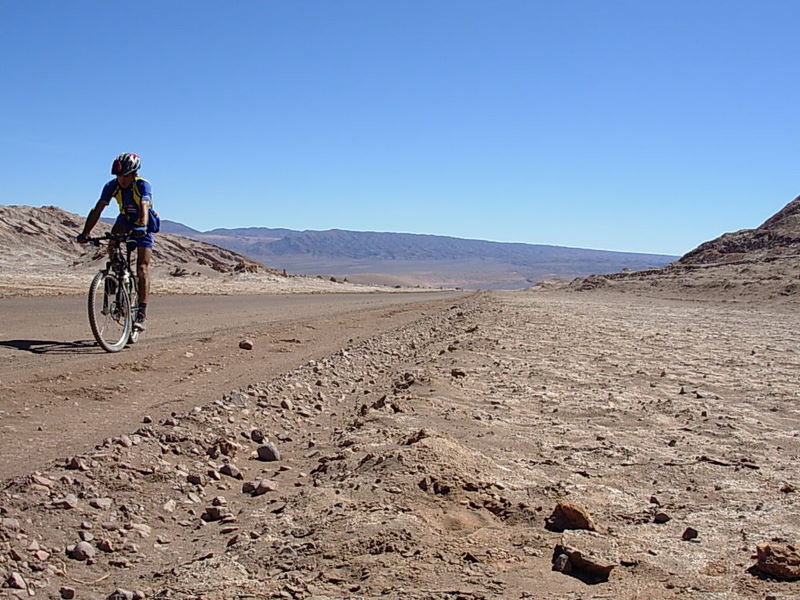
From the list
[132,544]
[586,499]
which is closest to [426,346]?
[586,499]

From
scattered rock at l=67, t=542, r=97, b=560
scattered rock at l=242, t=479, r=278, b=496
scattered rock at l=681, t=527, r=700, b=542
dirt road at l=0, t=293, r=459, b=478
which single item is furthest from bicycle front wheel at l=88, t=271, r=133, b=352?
scattered rock at l=681, t=527, r=700, b=542

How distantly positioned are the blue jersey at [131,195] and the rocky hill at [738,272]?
21699 millimetres

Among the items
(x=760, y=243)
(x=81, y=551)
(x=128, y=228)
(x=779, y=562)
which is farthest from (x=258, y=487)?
(x=760, y=243)

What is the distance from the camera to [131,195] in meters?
8.48

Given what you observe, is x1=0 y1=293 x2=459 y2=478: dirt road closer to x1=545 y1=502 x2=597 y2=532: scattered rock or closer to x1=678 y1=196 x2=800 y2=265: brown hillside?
x1=545 y1=502 x2=597 y2=532: scattered rock

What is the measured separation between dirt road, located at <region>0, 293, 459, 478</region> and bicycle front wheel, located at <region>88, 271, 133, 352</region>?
0.18 m

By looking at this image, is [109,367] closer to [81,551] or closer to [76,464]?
[76,464]

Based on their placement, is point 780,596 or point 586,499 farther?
point 586,499

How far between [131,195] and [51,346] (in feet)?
6.05

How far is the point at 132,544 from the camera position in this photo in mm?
3590

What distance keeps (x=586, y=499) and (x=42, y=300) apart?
13.0 meters

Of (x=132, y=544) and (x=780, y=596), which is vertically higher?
(x=780, y=596)

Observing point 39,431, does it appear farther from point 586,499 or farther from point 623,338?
point 623,338

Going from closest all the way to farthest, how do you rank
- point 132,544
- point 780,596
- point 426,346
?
point 780,596 < point 132,544 < point 426,346
